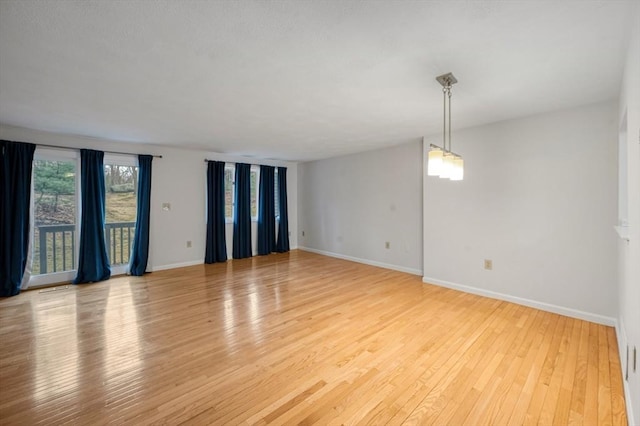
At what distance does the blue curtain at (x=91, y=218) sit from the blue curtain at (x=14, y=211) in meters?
0.59

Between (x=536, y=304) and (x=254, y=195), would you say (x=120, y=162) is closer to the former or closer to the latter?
(x=254, y=195)

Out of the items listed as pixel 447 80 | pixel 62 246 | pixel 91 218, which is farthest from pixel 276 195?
pixel 447 80

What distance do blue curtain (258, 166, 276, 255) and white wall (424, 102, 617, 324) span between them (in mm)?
3799

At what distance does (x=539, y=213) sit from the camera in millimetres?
3217

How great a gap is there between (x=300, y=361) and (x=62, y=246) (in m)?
4.51

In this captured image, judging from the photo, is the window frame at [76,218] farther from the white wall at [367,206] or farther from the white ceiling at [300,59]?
the white wall at [367,206]

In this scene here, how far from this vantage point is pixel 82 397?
1797mm

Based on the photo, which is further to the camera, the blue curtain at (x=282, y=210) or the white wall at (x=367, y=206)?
the blue curtain at (x=282, y=210)

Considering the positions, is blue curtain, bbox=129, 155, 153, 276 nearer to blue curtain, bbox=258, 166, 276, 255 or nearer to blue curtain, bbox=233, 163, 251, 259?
blue curtain, bbox=233, 163, 251, 259

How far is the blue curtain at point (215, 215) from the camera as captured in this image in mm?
5594

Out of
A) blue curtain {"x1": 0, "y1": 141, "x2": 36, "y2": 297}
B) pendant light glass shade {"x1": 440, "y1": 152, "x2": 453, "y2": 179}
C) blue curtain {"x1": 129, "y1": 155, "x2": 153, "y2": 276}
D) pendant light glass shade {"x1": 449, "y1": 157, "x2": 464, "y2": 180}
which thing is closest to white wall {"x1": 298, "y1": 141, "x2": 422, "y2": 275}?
pendant light glass shade {"x1": 449, "y1": 157, "x2": 464, "y2": 180}

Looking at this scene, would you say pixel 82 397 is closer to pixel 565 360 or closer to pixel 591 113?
pixel 565 360

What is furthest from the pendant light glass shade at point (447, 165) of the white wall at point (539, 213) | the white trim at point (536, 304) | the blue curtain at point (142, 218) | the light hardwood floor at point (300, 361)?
the blue curtain at point (142, 218)

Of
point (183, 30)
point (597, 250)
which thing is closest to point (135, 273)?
point (183, 30)
